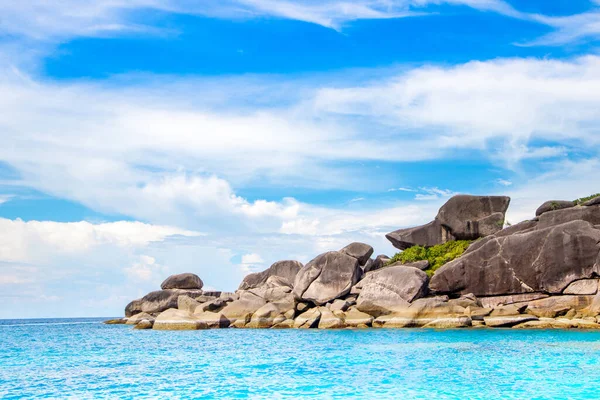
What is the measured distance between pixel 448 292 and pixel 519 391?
21237mm

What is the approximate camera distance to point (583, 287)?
3170 cm

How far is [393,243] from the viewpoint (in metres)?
47.8

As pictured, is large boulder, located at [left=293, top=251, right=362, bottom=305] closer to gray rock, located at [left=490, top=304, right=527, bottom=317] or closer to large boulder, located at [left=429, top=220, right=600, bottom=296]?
large boulder, located at [left=429, top=220, right=600, bottom=296]

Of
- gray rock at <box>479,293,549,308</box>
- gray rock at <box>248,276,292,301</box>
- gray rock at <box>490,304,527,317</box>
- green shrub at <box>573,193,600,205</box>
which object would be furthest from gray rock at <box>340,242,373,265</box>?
green shrub at <box>573,193,600,205</box>

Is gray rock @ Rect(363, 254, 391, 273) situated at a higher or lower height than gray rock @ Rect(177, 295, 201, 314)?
higher

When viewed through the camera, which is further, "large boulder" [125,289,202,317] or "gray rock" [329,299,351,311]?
"large boulder" [125,289,202,317]

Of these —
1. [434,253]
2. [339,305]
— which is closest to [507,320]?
[339,305]

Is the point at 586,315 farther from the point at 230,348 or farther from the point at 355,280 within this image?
the point at 230,348

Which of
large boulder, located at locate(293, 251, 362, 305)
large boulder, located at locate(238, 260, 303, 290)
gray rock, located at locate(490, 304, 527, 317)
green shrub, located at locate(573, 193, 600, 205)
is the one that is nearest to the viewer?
gray rock, located at locate(490, 304, 527, 317)

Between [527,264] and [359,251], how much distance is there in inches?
454

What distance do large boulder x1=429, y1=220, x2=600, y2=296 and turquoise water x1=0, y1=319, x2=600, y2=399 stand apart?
4633 mm

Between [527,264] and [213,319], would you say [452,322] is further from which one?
[213,319]

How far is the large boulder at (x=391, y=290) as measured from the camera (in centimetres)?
3488

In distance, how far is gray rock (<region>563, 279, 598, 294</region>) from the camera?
31.4 meters
